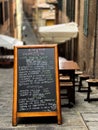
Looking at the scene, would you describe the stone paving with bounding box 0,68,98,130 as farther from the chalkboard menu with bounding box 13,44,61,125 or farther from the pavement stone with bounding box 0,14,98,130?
the chalkboard menu with bounding box 13,44,61,125

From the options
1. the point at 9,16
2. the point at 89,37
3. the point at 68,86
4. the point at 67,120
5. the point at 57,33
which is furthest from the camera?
the point at 9,16

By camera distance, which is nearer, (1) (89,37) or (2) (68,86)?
(2) (68,86)

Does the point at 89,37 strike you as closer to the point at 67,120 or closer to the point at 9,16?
the point at 67,120

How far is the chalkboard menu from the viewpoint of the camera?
9242 mm

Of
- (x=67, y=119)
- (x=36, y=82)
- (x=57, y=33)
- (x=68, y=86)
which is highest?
(x=57, y=33)

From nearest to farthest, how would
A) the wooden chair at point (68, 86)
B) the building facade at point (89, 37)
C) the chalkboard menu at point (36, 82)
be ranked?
the chalkboard menu at point (36, 82) → the wooden chair at point (68, 86) → the building facade at point (89, 37)

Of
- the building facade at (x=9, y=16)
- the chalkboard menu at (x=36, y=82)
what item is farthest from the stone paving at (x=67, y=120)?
the building facade at (x=9, y=16)

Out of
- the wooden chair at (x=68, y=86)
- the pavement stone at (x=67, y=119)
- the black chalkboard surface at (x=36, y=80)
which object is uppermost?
the black chalkboard surface at (x=36, y=80)

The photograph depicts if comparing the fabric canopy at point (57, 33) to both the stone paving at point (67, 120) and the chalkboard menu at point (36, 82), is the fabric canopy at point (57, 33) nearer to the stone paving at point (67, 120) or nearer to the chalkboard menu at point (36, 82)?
the stone paving at point (67, 120)

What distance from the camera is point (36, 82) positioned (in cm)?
946

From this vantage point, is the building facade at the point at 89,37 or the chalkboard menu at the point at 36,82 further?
the building facade at the point at 89,37

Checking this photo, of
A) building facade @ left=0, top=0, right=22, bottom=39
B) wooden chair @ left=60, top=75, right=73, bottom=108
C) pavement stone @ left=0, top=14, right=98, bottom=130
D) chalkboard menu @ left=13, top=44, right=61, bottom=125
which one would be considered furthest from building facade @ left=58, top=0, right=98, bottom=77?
building facade @ left=0, top=0, right=22, bottom=39

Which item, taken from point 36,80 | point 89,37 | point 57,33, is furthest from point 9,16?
point 36,80

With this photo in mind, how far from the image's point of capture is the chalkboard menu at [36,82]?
364 inches
